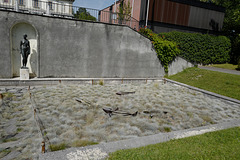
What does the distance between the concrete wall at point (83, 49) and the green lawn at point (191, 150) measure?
28.3ft

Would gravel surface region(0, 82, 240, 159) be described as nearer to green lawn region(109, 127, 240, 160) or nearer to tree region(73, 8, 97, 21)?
green lawn region(109, 127, 240, 160)

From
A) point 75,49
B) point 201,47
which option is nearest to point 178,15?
point 201,47

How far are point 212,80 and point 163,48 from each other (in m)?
4.25

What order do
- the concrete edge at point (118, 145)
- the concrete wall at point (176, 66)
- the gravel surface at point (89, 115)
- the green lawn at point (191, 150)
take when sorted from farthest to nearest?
the concrete wall at point (176, 66) → the gravel surface at point (89, 115) → the green lawn at point (191, 150) → the concrete edge at point (118, 145)

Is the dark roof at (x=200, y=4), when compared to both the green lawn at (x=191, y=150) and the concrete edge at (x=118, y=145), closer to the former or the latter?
the concrete edge at (x=118, y=145)

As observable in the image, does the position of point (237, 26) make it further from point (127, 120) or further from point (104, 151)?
point (104, 151)

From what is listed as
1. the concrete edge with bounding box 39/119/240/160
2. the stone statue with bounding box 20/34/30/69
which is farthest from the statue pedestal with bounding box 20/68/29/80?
the concrete edge with bounding box 39/119/240/160

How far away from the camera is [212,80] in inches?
442

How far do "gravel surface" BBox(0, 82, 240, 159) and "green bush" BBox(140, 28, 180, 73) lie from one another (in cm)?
501

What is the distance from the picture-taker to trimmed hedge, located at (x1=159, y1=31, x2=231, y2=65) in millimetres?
15352

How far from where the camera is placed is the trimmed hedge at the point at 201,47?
1535 cm

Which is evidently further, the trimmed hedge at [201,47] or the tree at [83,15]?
the trimmed hedge at [201,47]

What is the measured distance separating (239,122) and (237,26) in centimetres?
1981

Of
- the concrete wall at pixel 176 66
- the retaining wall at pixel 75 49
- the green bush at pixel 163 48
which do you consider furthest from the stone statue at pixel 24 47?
the concrete wall at pixel 176 66
